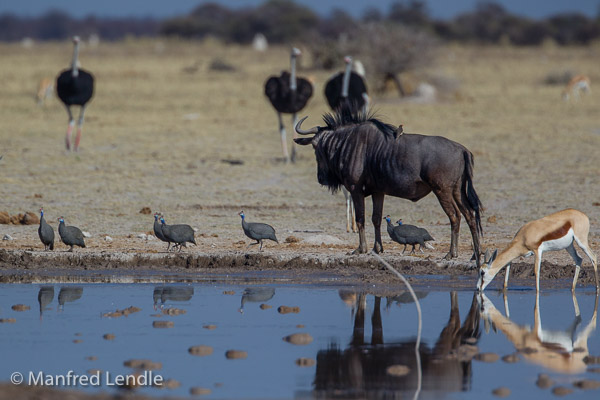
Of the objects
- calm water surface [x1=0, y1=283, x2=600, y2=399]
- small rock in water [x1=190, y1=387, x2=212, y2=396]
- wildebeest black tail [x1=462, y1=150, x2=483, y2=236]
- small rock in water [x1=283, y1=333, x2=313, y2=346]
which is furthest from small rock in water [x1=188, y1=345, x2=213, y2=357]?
wildebeest black tail [x1=462, y1=150, x2=483, y2=236]

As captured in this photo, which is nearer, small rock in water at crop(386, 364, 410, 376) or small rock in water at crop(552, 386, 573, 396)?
small rock in water at crop(552, 386, 573, 396)

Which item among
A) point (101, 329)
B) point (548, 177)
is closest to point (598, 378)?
point (101, 329)

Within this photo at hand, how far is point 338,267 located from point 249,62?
31.0 metres

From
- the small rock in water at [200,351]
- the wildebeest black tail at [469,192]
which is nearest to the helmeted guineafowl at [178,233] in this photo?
the wildebeest black tail at [469,192]

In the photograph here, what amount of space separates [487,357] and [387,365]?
0.74 metres

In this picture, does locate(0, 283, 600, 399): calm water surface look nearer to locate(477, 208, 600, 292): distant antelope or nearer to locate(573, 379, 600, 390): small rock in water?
locate(573, 379, 600, 390): small rock in water

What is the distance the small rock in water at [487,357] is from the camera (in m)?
7.03

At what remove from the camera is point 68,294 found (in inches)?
364

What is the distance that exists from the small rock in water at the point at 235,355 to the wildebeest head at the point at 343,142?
4190 mm

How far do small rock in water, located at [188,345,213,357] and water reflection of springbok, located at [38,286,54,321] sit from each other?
73.9 inches

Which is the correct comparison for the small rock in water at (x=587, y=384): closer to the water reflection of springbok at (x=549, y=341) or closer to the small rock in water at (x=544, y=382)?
the small rock in water at (x=544, y=382)

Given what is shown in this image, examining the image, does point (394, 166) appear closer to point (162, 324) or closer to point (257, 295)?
point (257, 295)

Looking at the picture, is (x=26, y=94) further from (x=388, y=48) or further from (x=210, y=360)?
(x=210, y=360)

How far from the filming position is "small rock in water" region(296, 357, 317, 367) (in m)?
6.87
